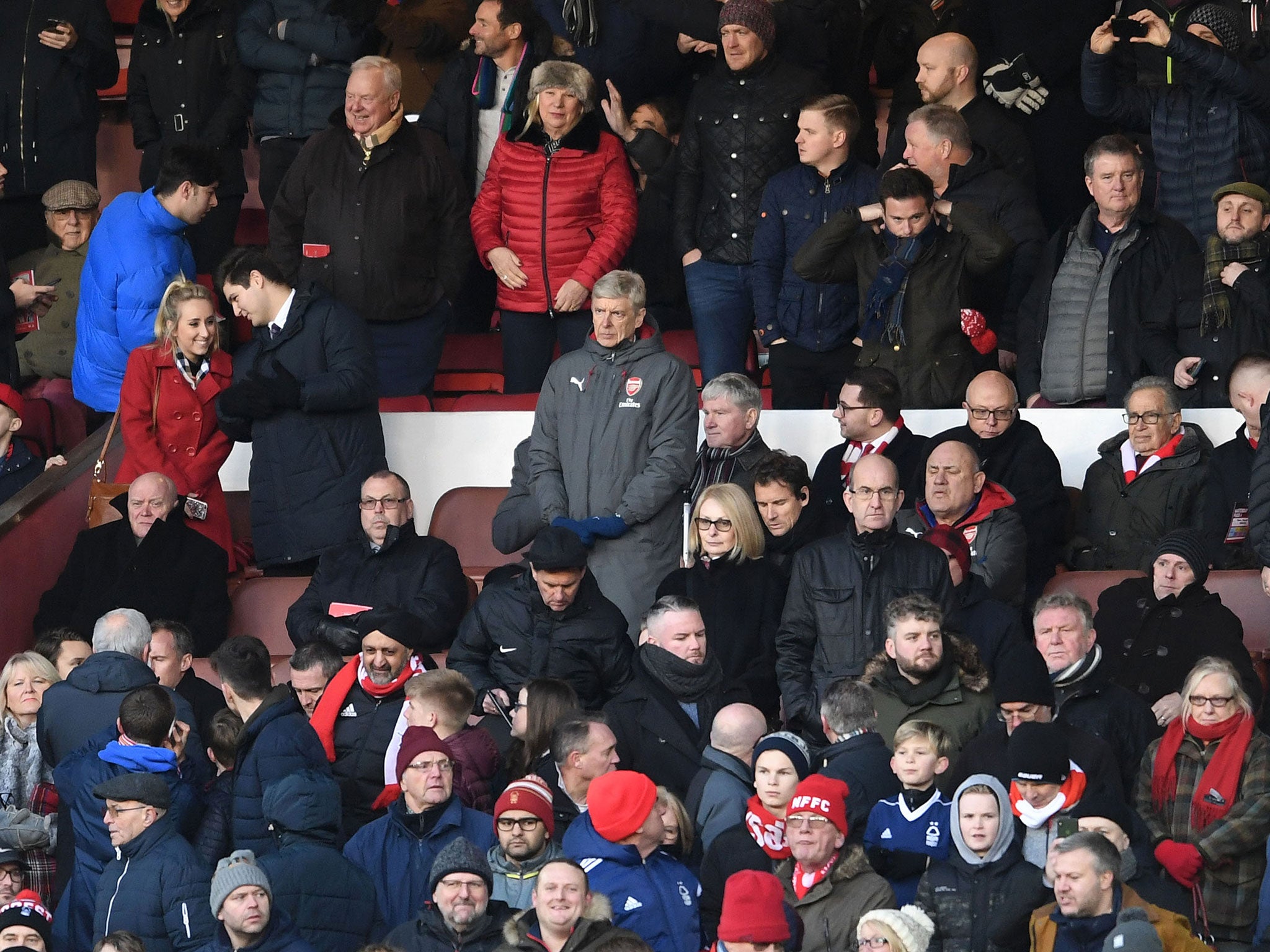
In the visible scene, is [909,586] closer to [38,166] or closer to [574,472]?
[574,472]

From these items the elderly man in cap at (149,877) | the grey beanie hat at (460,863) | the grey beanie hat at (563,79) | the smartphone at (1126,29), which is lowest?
the elderly man in cap at (149,877)

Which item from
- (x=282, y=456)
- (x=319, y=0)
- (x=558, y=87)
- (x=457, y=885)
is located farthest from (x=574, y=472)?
(x=319, y=0)

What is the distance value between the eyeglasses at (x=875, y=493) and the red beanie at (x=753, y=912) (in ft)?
7.43

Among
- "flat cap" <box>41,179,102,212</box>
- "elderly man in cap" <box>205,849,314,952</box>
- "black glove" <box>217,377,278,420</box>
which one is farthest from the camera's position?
"flat cap" <box>41,179,102,212</box>

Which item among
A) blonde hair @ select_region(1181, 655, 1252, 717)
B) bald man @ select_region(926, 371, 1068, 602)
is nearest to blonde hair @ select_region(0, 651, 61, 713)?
bald man @ select_region(926, 371, 1068, 602)

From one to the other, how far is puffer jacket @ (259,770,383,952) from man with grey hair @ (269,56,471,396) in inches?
160

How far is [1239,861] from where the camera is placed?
6984 mm

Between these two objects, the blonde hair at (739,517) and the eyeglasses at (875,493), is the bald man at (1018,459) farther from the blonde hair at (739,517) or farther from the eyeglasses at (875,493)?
the blonde hair at (739,517)

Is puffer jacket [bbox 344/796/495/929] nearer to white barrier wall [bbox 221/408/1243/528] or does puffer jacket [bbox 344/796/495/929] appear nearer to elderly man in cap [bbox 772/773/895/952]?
elderly man in cap [bbox 772/773/895/952]

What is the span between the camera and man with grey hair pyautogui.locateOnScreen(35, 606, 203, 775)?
765cm

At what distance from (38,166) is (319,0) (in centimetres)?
177

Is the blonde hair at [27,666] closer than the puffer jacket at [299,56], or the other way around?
the blonde hair at [27,666]

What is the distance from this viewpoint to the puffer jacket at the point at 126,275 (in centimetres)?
1020

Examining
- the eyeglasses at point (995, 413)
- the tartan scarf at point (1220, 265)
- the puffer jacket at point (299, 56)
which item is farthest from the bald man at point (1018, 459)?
the puffer jacket at point (299, 56)
